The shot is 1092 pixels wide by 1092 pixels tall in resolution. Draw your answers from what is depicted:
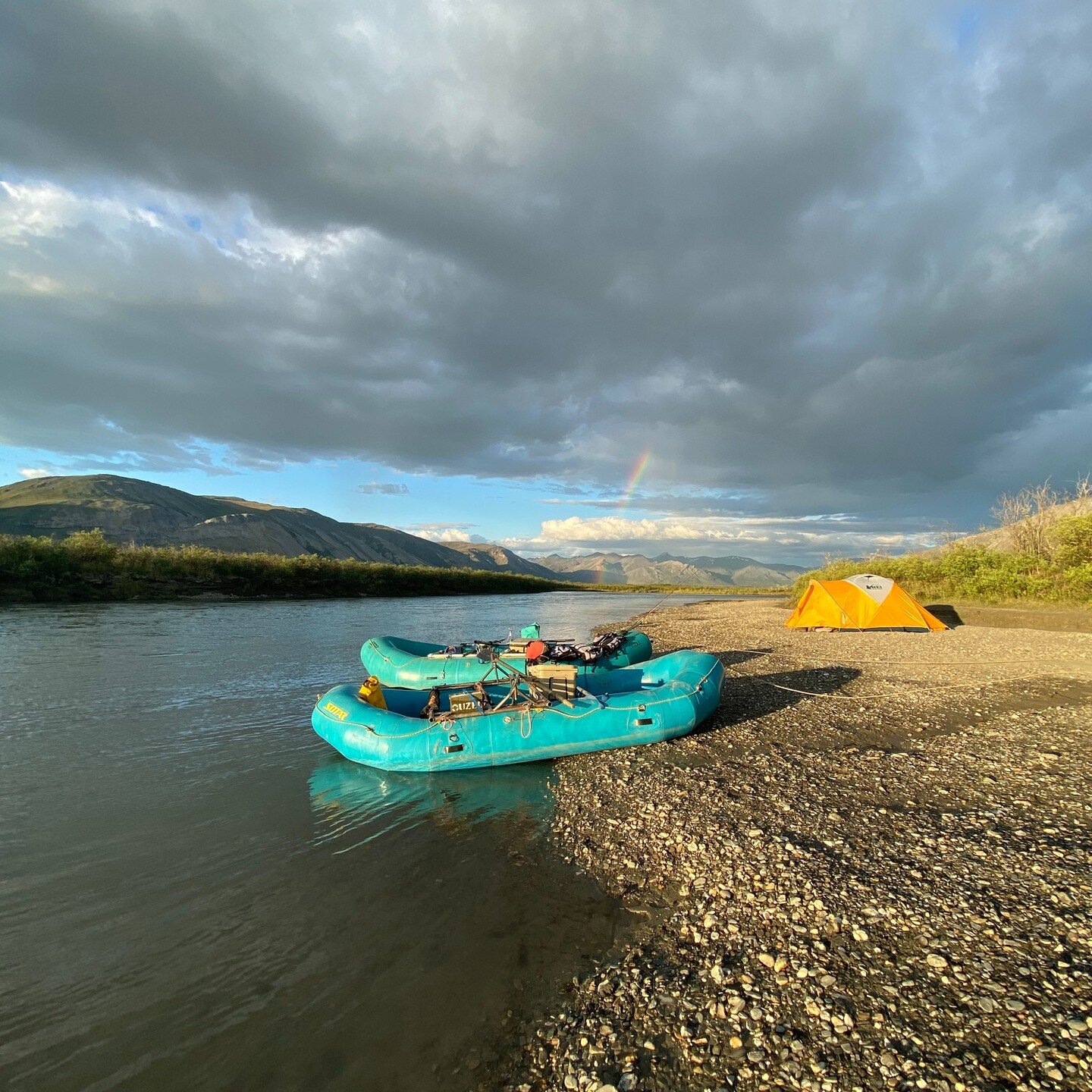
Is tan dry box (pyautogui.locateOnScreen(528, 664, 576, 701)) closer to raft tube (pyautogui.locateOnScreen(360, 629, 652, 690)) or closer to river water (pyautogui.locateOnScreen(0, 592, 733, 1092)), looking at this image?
raft tube (pyautogui.locateOnScreen(360, 629, 652, 690))

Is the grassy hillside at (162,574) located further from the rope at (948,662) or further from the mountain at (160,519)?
the mountain at (160,519)

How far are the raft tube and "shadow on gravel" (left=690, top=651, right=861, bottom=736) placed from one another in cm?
274

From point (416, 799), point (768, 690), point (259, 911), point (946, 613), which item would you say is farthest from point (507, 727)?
point (946, 613)

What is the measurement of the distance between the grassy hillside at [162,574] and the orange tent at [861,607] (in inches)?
1988

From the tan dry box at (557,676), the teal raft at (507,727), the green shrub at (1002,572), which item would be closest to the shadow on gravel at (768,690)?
the teal raft at (507,727)

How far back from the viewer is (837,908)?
516 cm

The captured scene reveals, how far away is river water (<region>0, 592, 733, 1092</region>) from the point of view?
4.27 metres

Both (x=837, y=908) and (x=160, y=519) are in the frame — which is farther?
(x=160, y=519)

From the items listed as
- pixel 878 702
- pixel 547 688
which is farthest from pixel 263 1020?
pixel 878 702

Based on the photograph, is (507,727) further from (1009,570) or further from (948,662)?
(1009,570)

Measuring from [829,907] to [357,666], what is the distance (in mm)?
17945

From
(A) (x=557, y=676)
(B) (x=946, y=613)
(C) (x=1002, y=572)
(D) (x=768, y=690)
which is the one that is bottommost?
(D) (x=768, y=690)

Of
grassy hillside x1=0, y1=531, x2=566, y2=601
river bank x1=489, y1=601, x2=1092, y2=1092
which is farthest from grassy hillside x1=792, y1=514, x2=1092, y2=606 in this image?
grassy hillside x1=0, y1=531, x2=566, y2=601

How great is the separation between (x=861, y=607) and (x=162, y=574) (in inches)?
2175
